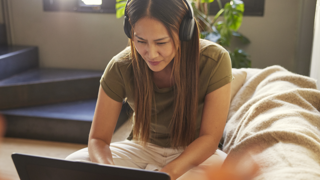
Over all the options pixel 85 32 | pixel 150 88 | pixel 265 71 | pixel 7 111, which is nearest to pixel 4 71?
pixel 7 111

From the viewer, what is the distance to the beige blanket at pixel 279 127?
0.71m

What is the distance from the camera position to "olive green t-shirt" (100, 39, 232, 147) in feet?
3.40

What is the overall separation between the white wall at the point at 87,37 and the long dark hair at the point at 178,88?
6.75 ft

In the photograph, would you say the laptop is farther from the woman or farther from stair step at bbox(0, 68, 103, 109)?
stair step at bbox(0, 68, 103, 109)

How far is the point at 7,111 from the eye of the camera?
2404 millimetres

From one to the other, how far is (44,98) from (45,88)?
0.09 metres

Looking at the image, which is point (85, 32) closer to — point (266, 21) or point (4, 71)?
point (4, 71)

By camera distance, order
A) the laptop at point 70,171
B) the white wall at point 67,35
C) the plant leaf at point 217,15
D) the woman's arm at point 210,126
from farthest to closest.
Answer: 1. the white wall at point 67,35
2. the plant leaf at point 217,15
3. the woman's arm at point 210,126
4. the laptop at point 70,171

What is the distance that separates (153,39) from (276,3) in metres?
2.26

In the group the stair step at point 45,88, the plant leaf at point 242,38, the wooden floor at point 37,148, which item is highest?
the plant leaf at point 242,38

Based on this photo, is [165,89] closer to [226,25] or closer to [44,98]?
[226,25]

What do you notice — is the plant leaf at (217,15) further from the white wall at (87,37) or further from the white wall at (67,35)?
the white wall at (67,35)

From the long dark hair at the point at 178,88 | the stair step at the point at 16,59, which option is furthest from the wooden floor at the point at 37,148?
the long dark hair at the point at 178,88

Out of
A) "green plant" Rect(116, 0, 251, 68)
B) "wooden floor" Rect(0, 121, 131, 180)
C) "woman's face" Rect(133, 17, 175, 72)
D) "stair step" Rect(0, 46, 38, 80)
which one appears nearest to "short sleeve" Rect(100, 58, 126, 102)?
"woman's face" Rect(133, 17, 175, 72)
